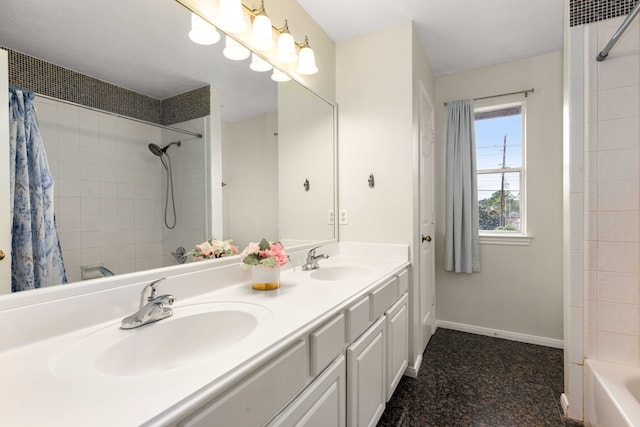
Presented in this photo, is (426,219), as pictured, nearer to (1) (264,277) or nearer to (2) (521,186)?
(2) (521,186)

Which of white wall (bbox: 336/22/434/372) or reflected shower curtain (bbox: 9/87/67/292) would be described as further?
white wall (bbox: 336/22/434/372)

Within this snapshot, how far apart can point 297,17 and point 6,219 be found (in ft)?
5.90

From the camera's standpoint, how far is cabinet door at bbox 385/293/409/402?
1.67m

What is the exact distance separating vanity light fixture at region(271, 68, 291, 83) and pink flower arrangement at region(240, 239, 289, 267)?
1.01 metres

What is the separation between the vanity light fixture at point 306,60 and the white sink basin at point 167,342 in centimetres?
146

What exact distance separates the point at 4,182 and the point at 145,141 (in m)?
0.40

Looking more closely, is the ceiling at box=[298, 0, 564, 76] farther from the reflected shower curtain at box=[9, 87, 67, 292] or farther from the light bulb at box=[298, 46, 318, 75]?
the reflected shower curtain at box=[9, 87, 67, 292]

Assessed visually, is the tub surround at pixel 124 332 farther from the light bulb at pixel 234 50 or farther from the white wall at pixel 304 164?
the light bulb at pixel 234 50

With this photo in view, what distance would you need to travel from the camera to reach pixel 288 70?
182cm

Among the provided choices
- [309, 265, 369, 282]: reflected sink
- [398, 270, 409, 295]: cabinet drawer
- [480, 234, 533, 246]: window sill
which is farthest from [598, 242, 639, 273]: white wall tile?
[309, 265, 369, 282]: reflected sink

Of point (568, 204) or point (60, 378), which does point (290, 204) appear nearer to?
point (60, 378)

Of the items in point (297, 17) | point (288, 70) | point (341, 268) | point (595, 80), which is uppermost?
point (297, 17)

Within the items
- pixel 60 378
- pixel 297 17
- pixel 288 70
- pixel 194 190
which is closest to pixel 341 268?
pixel 194 190

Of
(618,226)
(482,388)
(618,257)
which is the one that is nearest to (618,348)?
(618,257)
